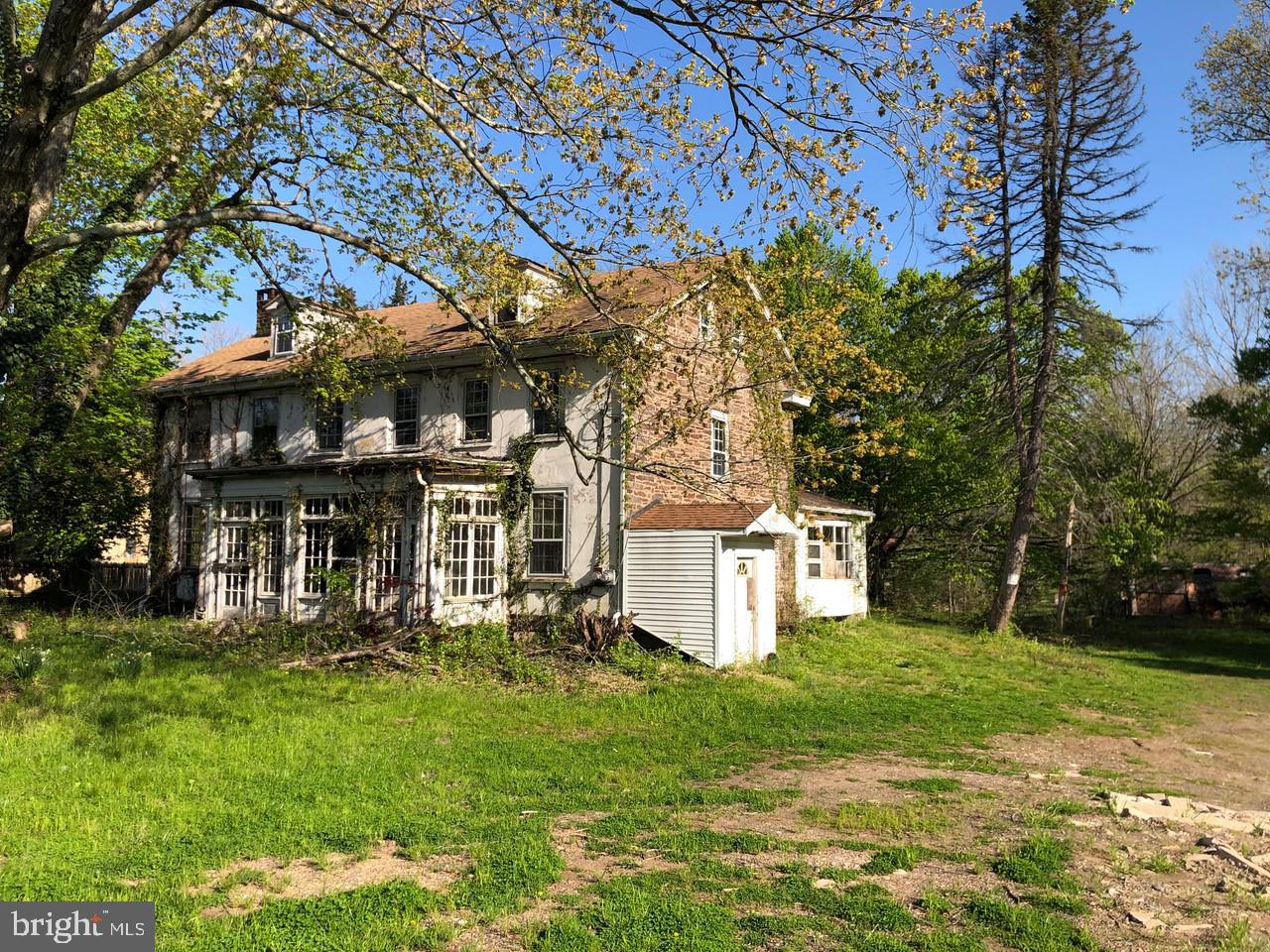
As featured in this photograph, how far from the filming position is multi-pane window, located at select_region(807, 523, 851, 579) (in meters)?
22.3

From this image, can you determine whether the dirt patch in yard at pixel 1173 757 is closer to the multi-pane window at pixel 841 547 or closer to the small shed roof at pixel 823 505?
the small shed roof at pixel 823 505

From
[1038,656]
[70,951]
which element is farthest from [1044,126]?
[70,951]

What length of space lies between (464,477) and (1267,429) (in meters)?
Answer: 19.2

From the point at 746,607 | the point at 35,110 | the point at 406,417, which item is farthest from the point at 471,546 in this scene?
the point at 35,110

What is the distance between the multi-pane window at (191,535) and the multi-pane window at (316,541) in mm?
5810

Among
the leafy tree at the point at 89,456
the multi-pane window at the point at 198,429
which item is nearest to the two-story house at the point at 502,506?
the multi-pane window at the point at 198,429

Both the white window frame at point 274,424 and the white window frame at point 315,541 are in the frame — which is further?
the white window frame at point 274,424

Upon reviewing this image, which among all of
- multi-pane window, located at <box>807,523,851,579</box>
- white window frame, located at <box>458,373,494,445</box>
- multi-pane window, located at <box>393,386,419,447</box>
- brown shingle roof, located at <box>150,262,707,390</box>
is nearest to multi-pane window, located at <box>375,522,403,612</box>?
white window frame, located at <box>458,373,494,445</box>

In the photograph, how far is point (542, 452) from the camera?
1736cm

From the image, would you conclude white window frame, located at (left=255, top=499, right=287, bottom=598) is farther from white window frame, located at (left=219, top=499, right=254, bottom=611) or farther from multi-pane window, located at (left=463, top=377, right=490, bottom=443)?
multi-pane window, located at (left=463, top=377, right=490, bottom=443)

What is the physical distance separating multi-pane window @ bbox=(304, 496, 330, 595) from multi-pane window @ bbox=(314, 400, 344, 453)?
2790 millimetres

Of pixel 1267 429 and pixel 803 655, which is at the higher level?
pixel 1267 429

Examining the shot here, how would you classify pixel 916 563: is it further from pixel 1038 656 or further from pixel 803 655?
pixel 803 655

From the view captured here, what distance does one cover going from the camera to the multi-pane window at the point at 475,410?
59.7 ft
